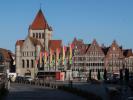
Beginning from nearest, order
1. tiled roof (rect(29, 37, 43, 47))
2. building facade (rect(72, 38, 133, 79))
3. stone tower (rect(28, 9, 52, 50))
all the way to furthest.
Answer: building facade (rect(72, 38, 133, 79)), tiled roof (rect(29, 37, 43, 47)), stone tower (rect(28, 9, 52, 50))

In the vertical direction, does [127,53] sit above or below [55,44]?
below

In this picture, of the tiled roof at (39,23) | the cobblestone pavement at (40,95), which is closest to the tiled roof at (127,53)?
the tiled roof at (39,23)

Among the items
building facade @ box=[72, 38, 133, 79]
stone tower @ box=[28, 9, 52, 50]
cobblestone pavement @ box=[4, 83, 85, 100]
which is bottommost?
cobblestone pavement @ box=[4, 83, 85, 100]

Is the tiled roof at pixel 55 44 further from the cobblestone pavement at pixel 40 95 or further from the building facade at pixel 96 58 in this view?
the cobblestone pavement at pixel 40 95

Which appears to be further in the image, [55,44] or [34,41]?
[55,44]

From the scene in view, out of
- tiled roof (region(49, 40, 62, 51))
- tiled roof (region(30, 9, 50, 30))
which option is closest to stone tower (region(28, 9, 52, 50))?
tiled roof (region(30, 9, 50, 30))

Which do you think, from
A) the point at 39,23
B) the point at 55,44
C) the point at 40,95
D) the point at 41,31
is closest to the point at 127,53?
the point at 55,44

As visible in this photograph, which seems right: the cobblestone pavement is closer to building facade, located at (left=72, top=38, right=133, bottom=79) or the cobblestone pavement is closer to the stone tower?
building facade, located at (left=72, top=38, right=133, bottom=79)

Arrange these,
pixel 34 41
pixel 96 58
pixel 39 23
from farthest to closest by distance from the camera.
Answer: pixel 39 23, pixel 34 41, pixel 96 58

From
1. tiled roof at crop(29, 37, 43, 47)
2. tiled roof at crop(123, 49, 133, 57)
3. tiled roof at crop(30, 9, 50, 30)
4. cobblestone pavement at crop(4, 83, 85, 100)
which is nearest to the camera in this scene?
cobblestone pavement at crop(4, 83, 85, 100)

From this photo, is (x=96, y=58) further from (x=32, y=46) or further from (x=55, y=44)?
(x=32, y=46)

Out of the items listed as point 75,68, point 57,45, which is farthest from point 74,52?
point 57,45

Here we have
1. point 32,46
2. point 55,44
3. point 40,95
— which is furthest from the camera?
point 55,44

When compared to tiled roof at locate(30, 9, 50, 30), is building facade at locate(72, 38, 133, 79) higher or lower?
lower
